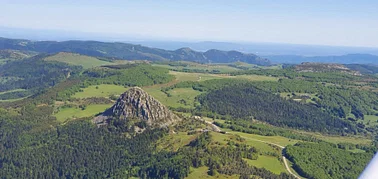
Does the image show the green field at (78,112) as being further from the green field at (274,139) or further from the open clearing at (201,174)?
the open clearing at (201,174)

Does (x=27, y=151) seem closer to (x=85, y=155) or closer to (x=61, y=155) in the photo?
(x=61, y=155)

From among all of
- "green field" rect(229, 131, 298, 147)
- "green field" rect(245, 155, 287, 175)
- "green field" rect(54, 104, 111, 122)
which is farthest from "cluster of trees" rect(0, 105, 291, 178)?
"green field" rect(229, 131, 298, 147)

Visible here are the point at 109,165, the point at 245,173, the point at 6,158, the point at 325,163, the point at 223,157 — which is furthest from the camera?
the point at 6,158

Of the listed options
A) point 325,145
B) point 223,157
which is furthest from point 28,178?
point 325,145

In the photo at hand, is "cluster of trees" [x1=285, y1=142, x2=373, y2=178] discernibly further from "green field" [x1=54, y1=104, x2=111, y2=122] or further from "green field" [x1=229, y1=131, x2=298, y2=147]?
"green field" [x1=54, y1=104, x2=111, y2=122]

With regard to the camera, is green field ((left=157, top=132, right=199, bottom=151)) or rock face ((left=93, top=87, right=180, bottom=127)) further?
rock face ((left=93, top=87, right=180, bottom=127))

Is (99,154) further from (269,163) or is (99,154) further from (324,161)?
(324,161)
